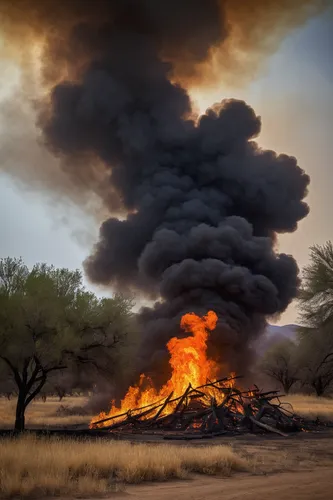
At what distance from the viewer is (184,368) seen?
83.4ft

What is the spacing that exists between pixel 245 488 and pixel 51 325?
1399 centimetres

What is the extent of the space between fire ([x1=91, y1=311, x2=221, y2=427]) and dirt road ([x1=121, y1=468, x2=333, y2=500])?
48.1 ft

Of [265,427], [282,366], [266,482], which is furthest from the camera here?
[282,366]

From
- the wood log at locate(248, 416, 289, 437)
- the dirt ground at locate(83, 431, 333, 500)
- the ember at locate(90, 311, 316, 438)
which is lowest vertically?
the dirt ground at locate(83, 431, 333, 500)

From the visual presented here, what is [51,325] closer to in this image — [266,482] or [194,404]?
[194,404]

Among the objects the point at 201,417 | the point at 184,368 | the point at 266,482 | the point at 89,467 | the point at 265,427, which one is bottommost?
the point at 266,482

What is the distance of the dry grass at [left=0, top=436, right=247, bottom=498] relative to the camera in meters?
8.41

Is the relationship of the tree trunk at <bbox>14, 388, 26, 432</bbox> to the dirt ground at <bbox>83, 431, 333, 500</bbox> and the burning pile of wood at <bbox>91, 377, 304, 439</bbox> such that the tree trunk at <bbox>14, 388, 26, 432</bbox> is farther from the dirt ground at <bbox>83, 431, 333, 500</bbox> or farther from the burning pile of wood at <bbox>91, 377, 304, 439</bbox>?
the dirt ground at <bbox>83, 431, 333, 500</bbox>

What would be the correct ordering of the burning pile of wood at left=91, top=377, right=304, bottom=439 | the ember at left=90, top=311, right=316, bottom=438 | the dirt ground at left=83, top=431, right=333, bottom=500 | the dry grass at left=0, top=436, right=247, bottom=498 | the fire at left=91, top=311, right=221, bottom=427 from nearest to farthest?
the dirt ground at left=83, top=431, right=333, bottom=500, the dry grass at left=0, top=436, right=247, bottom=498, the burning pile of wood at left=91, top=377, right=304, bottom=439, the ember at left=90, top=311, right=316, bottom=438, the fire at left=91, top=311, right=221, bottom=427

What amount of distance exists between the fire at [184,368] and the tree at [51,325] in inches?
132

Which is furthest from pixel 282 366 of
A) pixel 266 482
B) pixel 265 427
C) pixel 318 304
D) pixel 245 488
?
pixel 245 488

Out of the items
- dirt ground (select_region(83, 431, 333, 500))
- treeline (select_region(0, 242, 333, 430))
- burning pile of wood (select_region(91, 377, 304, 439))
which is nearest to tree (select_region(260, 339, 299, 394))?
treeline (select_region(0, 242, 333, 430))

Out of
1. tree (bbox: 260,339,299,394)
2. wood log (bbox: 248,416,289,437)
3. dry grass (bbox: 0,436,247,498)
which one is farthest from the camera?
tree (bbox: 260,339,299,394)

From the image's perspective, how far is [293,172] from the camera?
36594 millimetres
